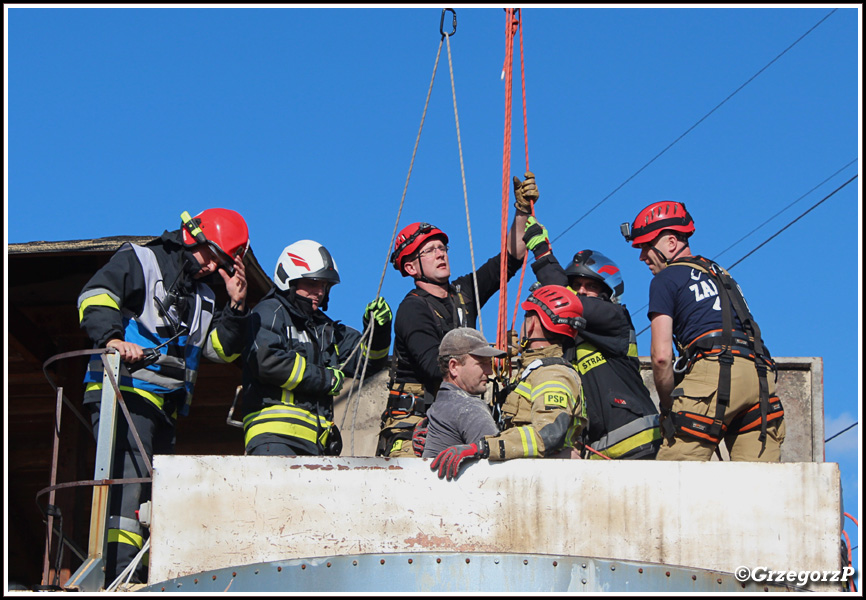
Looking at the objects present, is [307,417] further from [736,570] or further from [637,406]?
[736,570]

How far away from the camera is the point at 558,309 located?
6.44 meters

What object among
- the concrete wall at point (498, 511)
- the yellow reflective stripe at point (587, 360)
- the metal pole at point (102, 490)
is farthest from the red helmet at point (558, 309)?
the metal pole at point (102, 490)

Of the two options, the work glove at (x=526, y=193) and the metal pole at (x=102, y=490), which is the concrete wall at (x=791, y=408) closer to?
the work glove at (x=526, y=193)

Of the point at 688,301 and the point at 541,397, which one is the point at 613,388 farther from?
the point at 541,397

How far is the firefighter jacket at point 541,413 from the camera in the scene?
5441mm

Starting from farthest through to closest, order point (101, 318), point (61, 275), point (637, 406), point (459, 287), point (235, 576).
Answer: point (61, 275)
point (459, 287)
point (637, 406)
point (101, 318)
point (235, 576)

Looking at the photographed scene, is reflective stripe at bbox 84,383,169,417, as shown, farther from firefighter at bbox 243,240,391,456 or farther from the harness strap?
the harness strap

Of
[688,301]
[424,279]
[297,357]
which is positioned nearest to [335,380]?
[297,357]

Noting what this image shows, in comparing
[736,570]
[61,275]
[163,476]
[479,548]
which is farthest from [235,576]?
[61,275]

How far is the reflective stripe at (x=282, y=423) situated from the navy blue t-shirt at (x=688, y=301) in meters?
2.17

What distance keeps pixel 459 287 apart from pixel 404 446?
55.9 inches

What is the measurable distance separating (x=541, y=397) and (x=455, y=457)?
0.65 m

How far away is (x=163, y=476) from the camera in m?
5.38

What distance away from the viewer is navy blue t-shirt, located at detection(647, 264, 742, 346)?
641 cm
